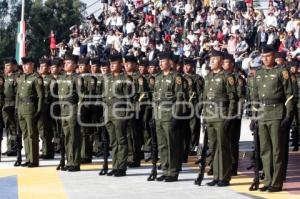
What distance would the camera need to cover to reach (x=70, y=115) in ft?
46.1

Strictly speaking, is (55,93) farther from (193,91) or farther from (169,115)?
(169,115)

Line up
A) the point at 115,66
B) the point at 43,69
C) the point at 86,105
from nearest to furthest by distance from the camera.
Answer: the point at 115,66 → the point at 86,105 → the point at 43,69

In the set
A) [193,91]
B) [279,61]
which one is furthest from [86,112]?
[279,61]

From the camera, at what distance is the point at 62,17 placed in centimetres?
5156

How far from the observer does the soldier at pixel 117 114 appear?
13.3 meters

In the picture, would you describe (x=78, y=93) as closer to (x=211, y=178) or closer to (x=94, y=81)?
(x=94, y=81)

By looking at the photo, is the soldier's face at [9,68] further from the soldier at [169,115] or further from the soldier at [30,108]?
the soldier at [169,115]

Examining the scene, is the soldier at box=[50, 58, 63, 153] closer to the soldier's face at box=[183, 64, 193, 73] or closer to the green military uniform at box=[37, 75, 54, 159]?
the green military uniform at box=[37, 75, 54, 159]

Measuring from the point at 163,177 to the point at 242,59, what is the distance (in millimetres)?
14275

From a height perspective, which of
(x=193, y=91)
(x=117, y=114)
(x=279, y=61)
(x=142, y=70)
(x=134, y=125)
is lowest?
(x=134, y=125)

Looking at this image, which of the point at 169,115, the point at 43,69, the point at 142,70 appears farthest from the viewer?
the point at 43,69

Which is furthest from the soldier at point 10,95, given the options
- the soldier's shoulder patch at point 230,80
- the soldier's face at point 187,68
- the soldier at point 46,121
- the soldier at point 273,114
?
the soldier at point 273,114

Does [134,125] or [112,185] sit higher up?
[134,125]

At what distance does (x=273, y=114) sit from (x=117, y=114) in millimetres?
2989
